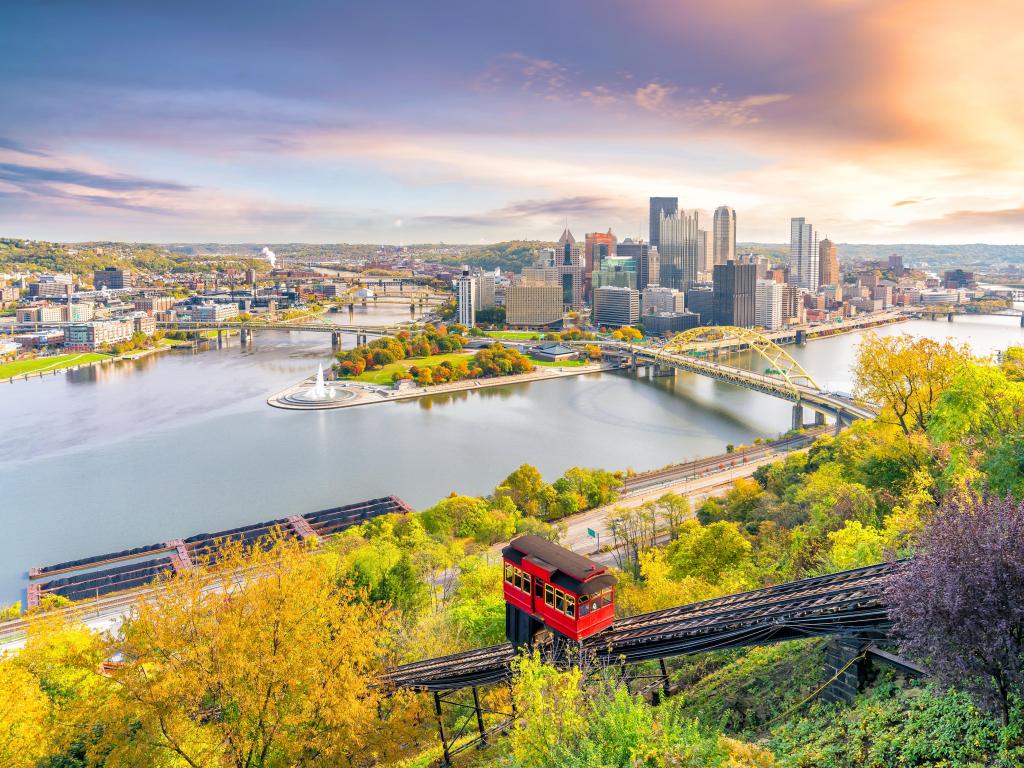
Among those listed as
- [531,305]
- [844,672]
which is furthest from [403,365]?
[844,672]

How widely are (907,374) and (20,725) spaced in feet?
38.1

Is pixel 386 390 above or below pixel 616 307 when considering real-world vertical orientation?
below

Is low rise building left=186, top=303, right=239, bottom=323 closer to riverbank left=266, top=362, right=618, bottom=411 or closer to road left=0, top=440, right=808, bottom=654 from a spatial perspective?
riverbank left=266, top=362, right=618, bottom=411

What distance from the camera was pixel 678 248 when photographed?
3297 inches

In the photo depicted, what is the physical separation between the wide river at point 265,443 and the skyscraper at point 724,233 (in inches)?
2225

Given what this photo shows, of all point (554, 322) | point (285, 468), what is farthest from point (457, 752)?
point (554, 322)

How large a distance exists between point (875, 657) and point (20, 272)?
95.5m

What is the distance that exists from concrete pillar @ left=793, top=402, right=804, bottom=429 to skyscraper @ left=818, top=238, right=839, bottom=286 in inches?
2690

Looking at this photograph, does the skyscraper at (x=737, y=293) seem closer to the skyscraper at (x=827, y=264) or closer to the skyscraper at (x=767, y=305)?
the skyscraper at (x=767, y=305)

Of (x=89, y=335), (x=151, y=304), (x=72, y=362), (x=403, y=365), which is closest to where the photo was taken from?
(x=403, y=365)

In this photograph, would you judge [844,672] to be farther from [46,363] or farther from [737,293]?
[737,293]

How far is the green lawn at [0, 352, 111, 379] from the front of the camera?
124 ft

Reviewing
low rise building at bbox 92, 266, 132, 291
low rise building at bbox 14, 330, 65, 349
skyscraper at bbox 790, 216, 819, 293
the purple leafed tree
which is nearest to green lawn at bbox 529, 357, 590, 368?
low rise building at bbox 14, 330, 65, 349

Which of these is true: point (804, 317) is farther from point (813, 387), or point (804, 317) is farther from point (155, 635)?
point (155, 635)
